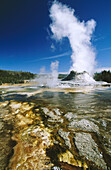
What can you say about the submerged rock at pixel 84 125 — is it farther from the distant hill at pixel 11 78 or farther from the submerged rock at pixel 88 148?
the distant hill at pixel 11 78

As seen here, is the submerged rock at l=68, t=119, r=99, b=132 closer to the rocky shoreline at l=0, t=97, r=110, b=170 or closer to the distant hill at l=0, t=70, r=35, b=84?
the rocky shoreline at l=0, t=97, r=110, b=170

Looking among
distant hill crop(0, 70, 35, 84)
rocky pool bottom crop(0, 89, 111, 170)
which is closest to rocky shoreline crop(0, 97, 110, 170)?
rocky pool bottom crop(0, 89, 111, 170)

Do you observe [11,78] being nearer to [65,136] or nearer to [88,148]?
[65,136]

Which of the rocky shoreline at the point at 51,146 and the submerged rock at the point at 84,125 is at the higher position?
the submerged rock at the point at 84,125

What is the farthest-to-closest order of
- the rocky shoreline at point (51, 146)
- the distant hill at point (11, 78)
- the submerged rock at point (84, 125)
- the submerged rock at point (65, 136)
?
1. the distant hill at point (11, 78)
2. the submerged rock at point (84, 125)
3. the submerged rock at point (65, 136)
4. the rocky shoreline at point (51, 146)

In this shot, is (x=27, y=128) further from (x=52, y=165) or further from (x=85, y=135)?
(x=85, y=135)

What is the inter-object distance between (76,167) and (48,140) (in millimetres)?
760

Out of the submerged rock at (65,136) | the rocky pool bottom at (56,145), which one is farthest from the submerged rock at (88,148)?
the submerged rock at (65,136)

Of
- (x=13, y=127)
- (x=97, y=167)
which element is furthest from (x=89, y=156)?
(x=13, y=127)

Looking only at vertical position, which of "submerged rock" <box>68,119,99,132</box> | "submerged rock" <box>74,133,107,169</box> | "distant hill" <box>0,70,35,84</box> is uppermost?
"distant hill" <box>0,70,35,84</box>

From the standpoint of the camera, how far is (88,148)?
165 cm

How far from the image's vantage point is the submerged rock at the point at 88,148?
4.55ft

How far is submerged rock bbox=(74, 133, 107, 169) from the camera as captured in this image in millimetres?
1388

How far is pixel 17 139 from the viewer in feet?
6.19
